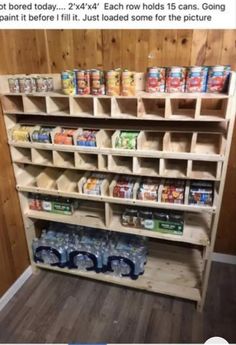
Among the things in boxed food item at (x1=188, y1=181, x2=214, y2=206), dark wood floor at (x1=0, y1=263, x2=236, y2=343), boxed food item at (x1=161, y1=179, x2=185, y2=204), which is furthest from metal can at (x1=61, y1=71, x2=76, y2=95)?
dark wood floor at (x1=0, y1=263, x2=236, y2=343)

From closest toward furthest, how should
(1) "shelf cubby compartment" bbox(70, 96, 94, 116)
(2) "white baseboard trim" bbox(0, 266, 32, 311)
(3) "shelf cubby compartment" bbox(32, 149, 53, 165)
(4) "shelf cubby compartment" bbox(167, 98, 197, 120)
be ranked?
1. (4) "shelf cubby compartment" bbox(167, 98, 197, 120)
2. (1) "shelf cubby compartment" bbox(70, 96, 94, 116)
3. (3) "shelf cubby compartment" bbox(32, 149, 53, 165)
4. (2) "white baseboard trim" bbox(0, 266, 32, 311)

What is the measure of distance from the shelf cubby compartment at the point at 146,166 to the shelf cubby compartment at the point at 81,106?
0.36 meters

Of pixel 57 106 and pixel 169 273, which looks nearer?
pixel 57 106

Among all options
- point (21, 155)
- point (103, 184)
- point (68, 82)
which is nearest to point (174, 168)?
point (103, 184)

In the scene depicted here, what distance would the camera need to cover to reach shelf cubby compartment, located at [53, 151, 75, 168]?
1.60 meters

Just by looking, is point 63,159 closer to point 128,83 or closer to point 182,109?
point 128,83

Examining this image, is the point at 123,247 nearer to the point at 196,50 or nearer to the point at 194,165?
the point at 194,165

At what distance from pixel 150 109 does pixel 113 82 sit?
29cm

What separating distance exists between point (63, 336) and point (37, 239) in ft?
2.21

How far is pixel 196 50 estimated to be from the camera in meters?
1.57

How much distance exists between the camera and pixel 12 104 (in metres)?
1.63

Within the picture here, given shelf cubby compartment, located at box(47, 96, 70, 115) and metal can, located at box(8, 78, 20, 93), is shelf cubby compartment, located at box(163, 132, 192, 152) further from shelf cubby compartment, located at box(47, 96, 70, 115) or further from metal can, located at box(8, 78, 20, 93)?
metal can, located at box(8, 78, 20, 93)

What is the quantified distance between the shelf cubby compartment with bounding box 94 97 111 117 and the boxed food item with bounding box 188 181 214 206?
612 mm
